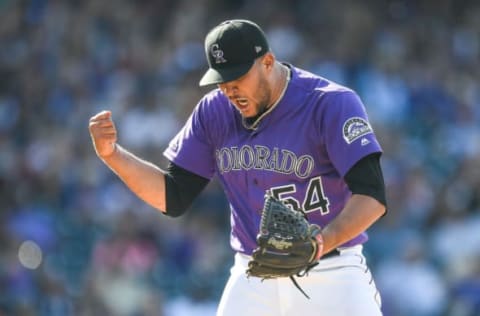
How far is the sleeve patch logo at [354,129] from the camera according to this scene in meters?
4.03

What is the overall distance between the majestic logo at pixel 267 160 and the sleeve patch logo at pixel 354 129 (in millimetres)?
213

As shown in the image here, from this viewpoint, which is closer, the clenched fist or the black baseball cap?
the black baseball cap


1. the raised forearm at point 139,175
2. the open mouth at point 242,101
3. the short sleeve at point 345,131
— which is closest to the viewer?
the short sleeve at point 345,131

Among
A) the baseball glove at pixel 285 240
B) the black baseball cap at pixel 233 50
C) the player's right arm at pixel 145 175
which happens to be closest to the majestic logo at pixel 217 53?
the black baseball cap at pixel 233 50

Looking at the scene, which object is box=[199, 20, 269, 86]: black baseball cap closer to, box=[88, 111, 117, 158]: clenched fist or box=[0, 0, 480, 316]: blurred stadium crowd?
box=[88, 111, 117, 158]: clenched fist

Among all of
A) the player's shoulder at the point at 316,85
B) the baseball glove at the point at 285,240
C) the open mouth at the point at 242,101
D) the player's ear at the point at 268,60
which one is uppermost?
the player's ear at the point at 268,60

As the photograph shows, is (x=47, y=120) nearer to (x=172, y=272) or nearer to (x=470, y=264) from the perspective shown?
(x=172, y=272)

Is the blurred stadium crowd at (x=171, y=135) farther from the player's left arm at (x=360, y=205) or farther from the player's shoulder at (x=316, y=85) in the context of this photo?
the player's left arm at (x=360, y=205)

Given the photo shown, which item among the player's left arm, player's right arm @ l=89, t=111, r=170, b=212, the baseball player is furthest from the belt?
player's right arm @ l=89, t=111, r=170, b=212

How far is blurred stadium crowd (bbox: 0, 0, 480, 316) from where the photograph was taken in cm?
841

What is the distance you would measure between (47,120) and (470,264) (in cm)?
468

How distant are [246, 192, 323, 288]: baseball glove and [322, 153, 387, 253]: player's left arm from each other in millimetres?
84

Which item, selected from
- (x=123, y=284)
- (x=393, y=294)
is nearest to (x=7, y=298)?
(x=123, y=284)

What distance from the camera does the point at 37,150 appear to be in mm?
10508
